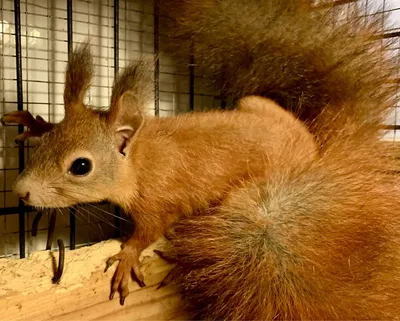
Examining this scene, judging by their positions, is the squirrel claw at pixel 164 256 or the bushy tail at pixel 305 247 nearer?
the bushy tail at pixel 305 247

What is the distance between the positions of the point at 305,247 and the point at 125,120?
15.0 inches

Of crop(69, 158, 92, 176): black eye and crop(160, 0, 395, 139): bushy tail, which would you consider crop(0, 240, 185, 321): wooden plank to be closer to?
crop(69, 158, 92, 176): black eye

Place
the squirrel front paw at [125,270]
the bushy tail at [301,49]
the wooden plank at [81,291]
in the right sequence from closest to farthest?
the wooden plank at [81,291] < the squirrel front paw at [125,270] < the bushy tail at [301,49]

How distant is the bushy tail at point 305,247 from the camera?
75 cm

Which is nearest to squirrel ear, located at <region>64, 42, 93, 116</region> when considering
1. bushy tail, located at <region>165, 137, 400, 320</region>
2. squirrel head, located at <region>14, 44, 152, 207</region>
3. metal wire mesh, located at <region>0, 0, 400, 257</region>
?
squirrel head, located at <region>14, 44, 152, 207</region>

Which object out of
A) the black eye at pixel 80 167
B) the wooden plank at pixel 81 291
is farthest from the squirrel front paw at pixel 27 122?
the wooden plank at pixel 81 291

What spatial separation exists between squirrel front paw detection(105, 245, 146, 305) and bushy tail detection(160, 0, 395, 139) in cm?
48

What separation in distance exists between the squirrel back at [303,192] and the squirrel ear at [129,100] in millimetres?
202

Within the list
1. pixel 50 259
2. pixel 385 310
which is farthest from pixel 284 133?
pixel 50 259

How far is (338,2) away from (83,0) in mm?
650

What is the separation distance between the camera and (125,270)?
2.76ft

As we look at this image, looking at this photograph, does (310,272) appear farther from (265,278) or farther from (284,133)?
(284,133)

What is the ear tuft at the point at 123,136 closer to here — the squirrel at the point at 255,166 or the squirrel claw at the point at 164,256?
the squirrel at the point at 255,166

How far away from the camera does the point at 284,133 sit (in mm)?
1000
